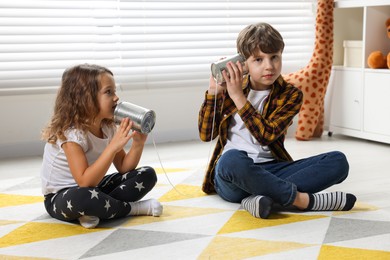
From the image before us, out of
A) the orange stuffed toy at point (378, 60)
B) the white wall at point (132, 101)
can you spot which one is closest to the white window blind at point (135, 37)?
the white wall at point (132, 101)

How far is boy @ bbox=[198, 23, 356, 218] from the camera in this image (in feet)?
5.70

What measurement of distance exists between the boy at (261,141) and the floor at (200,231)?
5cm

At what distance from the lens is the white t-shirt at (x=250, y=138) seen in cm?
188

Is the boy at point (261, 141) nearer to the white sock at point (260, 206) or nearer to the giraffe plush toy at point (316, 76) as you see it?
the white sock at point (260, 206)

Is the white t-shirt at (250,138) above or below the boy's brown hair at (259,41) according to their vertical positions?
below

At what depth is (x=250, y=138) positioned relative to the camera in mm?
1884

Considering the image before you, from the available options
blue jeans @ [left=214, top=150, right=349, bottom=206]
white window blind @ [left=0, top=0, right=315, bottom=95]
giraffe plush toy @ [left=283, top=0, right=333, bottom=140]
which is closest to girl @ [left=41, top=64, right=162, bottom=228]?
blue jeans @ [left=214, top=150, right=349, bottom=206]

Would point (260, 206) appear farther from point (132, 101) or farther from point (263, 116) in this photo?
point (132, 101)

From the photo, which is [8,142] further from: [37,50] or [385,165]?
[385,165]

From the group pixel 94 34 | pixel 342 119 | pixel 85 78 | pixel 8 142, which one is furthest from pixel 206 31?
pixel 85 78

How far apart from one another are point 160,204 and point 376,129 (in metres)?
1.49

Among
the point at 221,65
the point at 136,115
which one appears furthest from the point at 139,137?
the point at 221,65

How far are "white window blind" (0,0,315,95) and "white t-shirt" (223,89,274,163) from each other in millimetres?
1183

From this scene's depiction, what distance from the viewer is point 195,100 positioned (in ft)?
10.4
